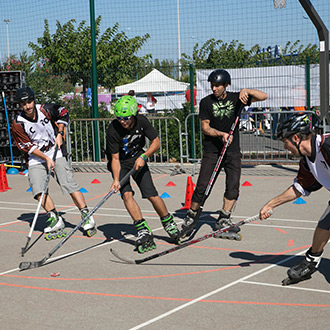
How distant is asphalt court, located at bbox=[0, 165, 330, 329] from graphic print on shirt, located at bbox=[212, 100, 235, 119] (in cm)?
156

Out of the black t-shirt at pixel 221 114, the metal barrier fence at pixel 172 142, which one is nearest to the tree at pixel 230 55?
the metal barrier fence at pixel 172 142

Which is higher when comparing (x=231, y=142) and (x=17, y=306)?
(x=231, y=142)

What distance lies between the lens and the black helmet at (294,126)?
493 cm

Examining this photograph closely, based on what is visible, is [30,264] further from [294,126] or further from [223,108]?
[294,126]

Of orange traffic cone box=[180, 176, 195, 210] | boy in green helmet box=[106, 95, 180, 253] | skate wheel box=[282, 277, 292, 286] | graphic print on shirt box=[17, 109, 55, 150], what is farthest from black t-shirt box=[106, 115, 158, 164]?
orange traffic cone box=[180, 176, 195, 210]

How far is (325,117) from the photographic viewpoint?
39.8 ft

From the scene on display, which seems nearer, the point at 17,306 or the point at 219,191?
the point at 17,306

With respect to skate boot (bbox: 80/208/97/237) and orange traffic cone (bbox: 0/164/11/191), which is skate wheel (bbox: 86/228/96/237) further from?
orange traffic cone (bbox: 0/164/11/191)

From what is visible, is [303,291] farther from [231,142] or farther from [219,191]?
[219,191]

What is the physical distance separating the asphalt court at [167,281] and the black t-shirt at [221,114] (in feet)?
3.82

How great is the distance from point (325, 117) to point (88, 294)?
8.05 metres

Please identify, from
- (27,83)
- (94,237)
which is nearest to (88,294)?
(94,237)

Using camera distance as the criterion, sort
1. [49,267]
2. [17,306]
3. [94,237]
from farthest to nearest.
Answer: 1. [94,237]
2. [49,267]
3. [17,306]

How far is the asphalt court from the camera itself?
15.6 ft
